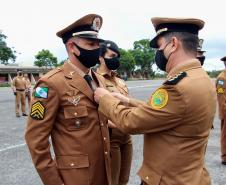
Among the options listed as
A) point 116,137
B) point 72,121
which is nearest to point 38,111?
point 72,121

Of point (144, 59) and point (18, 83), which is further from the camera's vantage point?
point (144, 59)

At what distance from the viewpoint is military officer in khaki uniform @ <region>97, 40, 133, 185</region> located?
3883 mm

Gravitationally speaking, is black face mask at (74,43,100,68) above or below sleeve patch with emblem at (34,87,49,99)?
above

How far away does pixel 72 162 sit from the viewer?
2.65 metres

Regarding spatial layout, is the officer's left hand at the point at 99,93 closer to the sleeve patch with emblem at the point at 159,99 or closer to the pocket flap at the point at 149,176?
the sleeve patch with emblem at the point at 159,99

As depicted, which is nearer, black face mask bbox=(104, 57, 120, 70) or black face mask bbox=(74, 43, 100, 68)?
black face mask bbox=(74, 43, 100, 68)

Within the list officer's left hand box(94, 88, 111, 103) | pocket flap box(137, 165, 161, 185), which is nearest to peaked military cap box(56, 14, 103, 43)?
officer's left hand box(94, 88, 111, 103)

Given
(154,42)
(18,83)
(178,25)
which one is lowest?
(18,83)

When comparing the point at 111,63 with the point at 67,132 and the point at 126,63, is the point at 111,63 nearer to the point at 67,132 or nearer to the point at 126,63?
the point at 67,132

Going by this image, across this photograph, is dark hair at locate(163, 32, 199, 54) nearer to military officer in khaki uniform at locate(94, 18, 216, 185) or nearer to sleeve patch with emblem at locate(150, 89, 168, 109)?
military officer in khaki uniform at locate(94, 18, 216, 185)

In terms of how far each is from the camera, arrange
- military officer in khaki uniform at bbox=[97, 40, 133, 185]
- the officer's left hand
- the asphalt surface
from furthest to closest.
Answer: the asphalt surface < military officer in khaki uniform at bbox=[97, 40, 133, 185] < the officer's left hand

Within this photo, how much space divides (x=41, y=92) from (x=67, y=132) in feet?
1.13

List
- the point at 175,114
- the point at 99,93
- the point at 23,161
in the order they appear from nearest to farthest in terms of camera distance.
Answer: the point at 175,114 → the point at 99,93 → the point at 23,161

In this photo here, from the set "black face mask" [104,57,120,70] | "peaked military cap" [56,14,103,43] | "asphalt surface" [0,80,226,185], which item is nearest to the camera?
"peaked military cap" [56,14,103,43]
